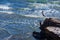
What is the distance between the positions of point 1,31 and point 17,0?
11.1 m

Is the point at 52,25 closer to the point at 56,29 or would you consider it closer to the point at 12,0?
the point at 56,29

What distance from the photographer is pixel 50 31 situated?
238 inches

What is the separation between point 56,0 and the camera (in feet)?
63.3

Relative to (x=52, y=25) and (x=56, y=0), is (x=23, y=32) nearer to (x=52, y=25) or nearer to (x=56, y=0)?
(x=52, y=25)

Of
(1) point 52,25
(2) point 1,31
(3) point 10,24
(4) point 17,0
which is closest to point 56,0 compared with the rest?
(4) point 17,0

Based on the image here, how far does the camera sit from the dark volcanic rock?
584 centimetres

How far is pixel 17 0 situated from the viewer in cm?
1906

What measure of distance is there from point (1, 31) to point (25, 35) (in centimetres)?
107

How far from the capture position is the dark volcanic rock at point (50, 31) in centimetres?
584

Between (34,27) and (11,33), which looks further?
(34,27)

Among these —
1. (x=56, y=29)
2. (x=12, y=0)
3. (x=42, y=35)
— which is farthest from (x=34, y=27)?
(x=12, y=0)

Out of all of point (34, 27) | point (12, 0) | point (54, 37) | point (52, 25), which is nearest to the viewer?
point (54, 37)

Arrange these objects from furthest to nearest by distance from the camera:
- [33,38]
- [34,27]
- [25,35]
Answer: [34,27]
[25,35]
[33,38]

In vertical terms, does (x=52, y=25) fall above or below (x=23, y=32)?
above
